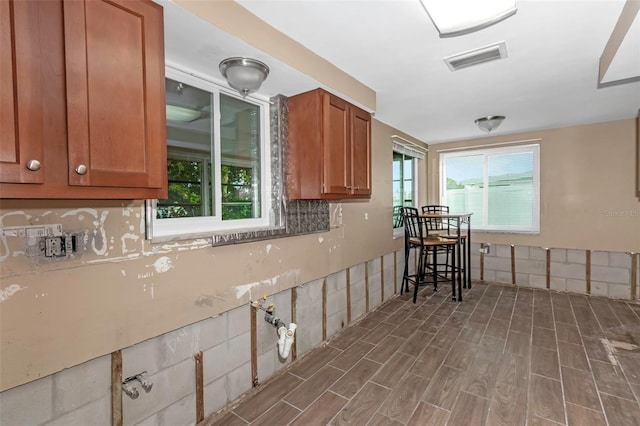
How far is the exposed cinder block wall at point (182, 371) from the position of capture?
118cm

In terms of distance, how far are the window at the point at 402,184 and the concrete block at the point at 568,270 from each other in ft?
6.69

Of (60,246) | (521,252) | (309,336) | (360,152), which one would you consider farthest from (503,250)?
(60,246)

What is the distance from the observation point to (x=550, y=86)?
2.52 meters

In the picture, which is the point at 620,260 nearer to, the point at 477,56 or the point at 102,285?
the point at 477,56

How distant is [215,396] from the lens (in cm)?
177

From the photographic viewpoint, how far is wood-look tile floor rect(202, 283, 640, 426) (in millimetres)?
1739

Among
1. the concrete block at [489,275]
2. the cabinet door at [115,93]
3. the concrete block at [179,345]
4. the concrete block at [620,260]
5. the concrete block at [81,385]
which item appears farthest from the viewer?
the concrete block at [489,275]

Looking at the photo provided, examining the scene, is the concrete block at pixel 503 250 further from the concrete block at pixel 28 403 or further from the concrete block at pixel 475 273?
the concrete block at pixel 28 403

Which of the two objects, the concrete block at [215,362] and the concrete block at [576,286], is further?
the concrete block at [576,286]

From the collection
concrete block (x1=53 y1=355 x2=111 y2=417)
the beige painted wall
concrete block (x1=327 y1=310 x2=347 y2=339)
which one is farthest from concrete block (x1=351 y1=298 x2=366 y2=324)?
concrete block (x1=53 y1=355 x2=111 y2=417)

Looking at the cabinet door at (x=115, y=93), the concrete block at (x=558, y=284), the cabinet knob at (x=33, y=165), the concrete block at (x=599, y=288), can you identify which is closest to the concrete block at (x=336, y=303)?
the cabinet door at (x=115, y=93)

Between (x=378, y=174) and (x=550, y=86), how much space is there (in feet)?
5.74

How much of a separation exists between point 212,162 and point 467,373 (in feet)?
7.56

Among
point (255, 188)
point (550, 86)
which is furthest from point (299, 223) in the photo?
point (550, 86)
